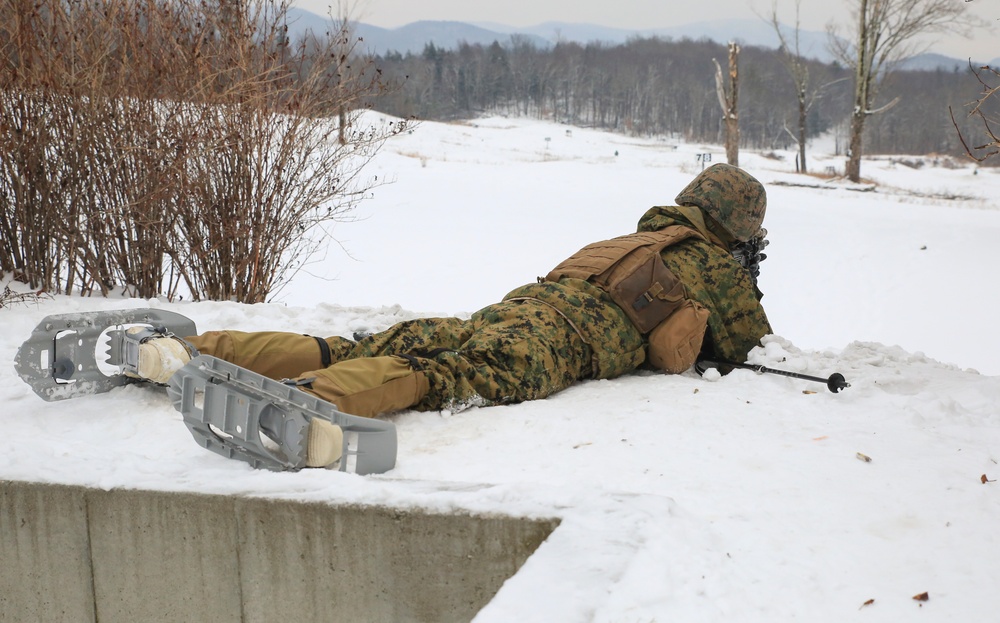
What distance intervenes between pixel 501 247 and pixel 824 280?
449cm

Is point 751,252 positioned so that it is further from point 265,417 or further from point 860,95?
point 860,95

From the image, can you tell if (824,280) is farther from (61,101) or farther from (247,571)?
(247,571)

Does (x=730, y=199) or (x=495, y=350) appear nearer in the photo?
(x=495, y=350)

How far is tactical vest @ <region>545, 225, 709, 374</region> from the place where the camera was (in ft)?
11.8

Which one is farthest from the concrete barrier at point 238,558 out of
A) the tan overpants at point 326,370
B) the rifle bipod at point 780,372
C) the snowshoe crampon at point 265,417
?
the rifle bipod at point 780,372

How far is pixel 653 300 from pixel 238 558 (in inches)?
78.7

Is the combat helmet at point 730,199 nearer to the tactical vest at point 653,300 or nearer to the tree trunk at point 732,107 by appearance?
the tactical vest at point 653,300

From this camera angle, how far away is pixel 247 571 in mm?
2549

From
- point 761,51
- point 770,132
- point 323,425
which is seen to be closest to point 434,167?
point 323,425

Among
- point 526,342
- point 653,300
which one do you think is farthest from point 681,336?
point 526,342

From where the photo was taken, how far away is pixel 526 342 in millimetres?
3332

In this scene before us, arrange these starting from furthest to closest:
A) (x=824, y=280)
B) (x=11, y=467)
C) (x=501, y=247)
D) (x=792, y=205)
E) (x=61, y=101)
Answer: (x=792, y=205)
(x=501, y=247)
(x=824, y=280)
(x=61, y=101)
(x=11, y=467)

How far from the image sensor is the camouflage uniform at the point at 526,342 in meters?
3.01

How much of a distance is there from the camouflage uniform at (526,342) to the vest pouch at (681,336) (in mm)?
97
